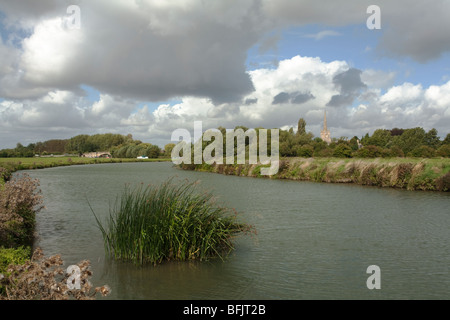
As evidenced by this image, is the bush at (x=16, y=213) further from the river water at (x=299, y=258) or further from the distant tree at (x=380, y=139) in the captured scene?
the distant tree at (x=380, y=139)

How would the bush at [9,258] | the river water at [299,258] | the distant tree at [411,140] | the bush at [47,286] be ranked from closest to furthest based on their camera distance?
the bush at [47,286], the bush at [9,258], the river water at [299,258], the distant tree at [411,140]

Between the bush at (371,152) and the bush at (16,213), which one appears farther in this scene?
the bush at (371,152)

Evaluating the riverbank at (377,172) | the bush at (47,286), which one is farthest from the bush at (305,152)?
the bush at (47,286)

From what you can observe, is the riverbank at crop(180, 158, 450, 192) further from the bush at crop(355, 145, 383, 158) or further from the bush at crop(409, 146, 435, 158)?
the bush at crop(409, 146, 435, 158)

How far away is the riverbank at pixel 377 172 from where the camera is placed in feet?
91.4

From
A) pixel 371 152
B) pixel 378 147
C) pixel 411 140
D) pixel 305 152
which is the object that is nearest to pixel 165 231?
pixel 371 152

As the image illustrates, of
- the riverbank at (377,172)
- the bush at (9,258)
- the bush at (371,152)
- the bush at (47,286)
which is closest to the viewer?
the bush at (47,286)

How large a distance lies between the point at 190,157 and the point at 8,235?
188 ft

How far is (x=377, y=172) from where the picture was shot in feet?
103

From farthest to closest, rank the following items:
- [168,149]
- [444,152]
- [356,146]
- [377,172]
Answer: [168,149], [356,146], [444,152], [377,172]

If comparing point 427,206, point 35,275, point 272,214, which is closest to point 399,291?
point 35,275

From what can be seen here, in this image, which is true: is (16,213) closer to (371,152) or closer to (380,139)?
(371,152)
